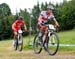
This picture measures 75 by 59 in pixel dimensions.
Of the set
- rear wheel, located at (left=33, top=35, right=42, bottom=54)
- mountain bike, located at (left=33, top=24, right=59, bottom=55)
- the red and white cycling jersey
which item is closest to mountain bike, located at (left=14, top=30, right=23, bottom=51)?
rear wheel, located at (left=33, top=35, right=42, bottom=54)

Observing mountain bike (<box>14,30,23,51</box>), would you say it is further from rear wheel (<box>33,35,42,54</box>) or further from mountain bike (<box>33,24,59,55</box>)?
mountain bike (<box>33,24,59,55</box>)

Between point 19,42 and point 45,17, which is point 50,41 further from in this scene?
point 19,42

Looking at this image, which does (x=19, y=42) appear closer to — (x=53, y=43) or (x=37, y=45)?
(x=37, y=45)

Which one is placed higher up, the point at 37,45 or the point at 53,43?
the point at 53,43

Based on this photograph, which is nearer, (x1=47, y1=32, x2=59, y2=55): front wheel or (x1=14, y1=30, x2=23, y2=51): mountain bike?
(x1=47, y1=32, x2=59, y2=55): front wheel

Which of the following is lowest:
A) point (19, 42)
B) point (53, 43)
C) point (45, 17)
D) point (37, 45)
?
point (19, 42)

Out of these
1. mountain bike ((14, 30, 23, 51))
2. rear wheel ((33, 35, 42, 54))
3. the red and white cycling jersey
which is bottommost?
mountain bike ((14, 30, 23, 51))

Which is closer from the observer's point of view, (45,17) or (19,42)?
(45,17)

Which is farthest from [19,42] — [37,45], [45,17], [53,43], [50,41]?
[53,43]

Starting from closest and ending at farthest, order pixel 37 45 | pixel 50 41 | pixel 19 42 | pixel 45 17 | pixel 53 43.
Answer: pixel 53 43, pixel 50 41, pixel 45 17, pixel 37 45, pixel 19 42

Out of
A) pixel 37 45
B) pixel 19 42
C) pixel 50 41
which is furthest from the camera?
pixel 19 42

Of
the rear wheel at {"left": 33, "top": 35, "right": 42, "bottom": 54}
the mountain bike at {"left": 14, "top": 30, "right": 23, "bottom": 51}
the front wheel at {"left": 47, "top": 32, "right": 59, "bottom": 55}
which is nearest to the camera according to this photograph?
the front wheel at {"left": 47, "top": 32, "right": 59, "bottom": 55}

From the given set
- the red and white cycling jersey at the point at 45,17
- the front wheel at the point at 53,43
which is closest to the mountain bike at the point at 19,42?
the red and white cycling jersey at the point at 45,17

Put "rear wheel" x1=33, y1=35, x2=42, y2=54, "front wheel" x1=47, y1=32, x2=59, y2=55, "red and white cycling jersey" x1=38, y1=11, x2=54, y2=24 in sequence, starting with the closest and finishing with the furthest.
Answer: "front wheel" x1=47, y1=32, x2=59, y2=55 < "red and white cycling jersey" x1=38, y1=11, x2=54, y2=24 < "rear wheel" x1=33, y1=35, x2=42, y2=54
